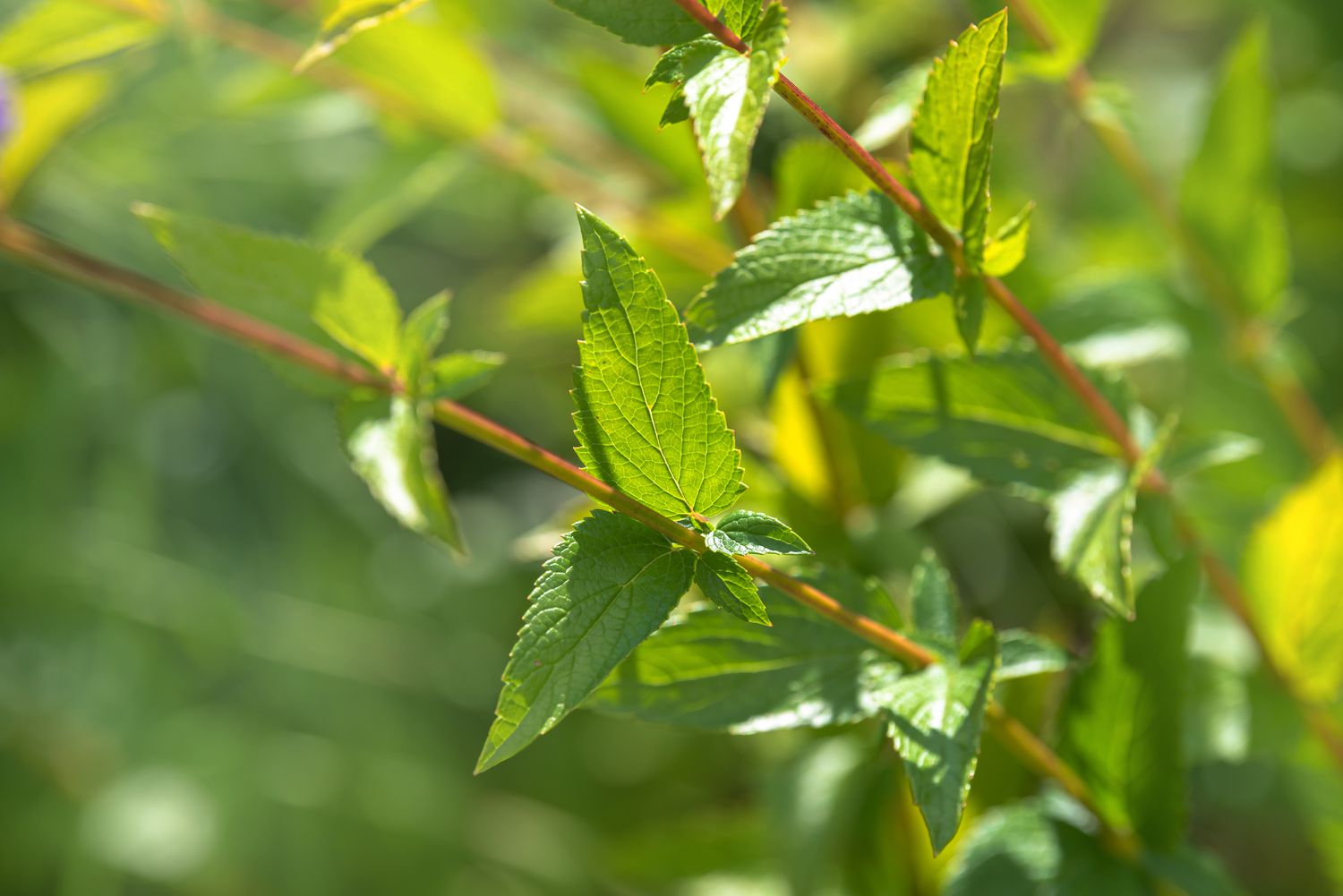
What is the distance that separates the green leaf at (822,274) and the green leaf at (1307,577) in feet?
0.76

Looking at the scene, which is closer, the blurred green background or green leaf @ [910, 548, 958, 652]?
green leaf @ [910, 548, 958, 652]

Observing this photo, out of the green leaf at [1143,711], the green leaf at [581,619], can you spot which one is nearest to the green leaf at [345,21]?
the green leaf at [581,619]

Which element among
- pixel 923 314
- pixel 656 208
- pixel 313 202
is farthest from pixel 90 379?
pixel 923 314

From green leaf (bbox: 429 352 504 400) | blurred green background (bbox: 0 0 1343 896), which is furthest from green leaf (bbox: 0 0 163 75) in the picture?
green leaf (bbox: 429 352 504 400)

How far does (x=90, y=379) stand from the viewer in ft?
2.71

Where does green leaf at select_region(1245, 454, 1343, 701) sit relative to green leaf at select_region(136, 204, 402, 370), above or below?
below

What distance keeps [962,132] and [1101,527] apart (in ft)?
0.47

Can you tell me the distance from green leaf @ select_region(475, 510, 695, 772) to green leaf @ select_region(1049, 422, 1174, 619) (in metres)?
0.14

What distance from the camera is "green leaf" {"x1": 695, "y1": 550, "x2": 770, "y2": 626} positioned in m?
0.27

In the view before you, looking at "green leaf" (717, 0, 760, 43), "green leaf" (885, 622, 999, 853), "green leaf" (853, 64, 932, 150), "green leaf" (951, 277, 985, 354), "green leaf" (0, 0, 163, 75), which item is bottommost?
"green leaf" (885, 622, 999, 853)

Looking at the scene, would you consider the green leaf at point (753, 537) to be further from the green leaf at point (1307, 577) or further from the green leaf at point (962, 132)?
the green leaf at point (1307, 577)

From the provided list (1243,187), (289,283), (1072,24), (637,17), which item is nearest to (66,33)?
(289,283)

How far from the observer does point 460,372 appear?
0.35 m

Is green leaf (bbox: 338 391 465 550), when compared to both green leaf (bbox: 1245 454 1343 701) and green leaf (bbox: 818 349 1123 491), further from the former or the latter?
green leaf (bbox: 1245 454 1343 701)
